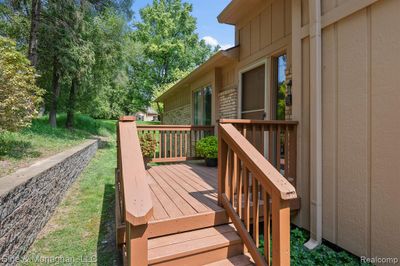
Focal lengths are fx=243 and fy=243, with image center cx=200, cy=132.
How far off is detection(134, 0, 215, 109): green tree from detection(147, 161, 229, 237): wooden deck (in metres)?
19.8

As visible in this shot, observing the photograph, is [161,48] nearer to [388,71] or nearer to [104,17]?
[104,17]

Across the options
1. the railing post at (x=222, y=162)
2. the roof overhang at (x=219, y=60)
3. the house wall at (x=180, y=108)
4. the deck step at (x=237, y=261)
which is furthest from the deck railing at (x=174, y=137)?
the deck step at (x=237, y=261)

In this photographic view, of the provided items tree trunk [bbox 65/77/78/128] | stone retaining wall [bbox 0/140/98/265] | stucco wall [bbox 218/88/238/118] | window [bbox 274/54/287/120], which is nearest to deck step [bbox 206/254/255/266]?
stone retaining wall [bbox 0/140/98/265]

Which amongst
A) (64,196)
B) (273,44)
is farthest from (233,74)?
(64,196)

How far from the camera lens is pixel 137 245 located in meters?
1.50

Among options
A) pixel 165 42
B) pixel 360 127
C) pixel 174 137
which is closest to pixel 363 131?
pixel 360 127

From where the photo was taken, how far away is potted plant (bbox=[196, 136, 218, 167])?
5.23 m

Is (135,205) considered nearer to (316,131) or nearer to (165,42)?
(316,131)

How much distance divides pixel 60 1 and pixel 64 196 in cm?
782

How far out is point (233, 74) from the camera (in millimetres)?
5445

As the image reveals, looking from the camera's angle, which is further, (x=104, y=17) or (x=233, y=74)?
(x=104, y=17)

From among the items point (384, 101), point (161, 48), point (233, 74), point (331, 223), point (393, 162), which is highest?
point (161, 48)

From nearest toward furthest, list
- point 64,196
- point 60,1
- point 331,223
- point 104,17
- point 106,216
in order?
1. point 331,223
2. point 106,216
3. point 64,196
4. point 60,1
5. point 104,17

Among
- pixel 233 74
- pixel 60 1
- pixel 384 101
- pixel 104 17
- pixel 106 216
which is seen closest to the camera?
pixel 384 101
